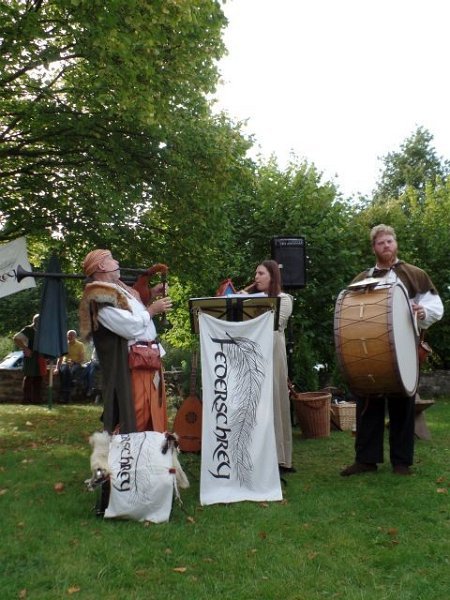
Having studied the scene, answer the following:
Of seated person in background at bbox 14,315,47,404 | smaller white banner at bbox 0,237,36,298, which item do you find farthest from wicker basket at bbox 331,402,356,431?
seated person in background at bbox 14,315,47,404

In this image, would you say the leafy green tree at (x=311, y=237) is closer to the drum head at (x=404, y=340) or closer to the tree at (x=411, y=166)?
the drum head at (x=404, y=340)

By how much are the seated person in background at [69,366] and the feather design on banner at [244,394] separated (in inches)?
333

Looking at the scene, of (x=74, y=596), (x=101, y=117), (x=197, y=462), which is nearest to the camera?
(x=74, y=596)

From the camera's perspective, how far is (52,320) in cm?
563

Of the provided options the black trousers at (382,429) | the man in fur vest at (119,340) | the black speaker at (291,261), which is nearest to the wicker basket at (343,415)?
the black speaker at (291,261)

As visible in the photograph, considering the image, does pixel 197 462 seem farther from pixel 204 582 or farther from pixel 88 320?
pixel 204 582

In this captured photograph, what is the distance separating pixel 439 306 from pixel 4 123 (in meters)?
7.50

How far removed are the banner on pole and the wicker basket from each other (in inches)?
142

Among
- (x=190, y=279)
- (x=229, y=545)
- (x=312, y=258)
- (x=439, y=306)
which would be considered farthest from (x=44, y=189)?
(x=229, y=545)

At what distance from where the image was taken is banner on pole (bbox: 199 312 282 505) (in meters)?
4.07

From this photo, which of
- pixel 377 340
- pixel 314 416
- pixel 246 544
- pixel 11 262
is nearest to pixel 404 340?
pixel 377 340

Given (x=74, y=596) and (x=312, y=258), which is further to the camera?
(x=312, y=258)

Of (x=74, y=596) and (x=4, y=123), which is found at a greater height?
(x=4, y=123)

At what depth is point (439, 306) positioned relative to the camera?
15.3ft
